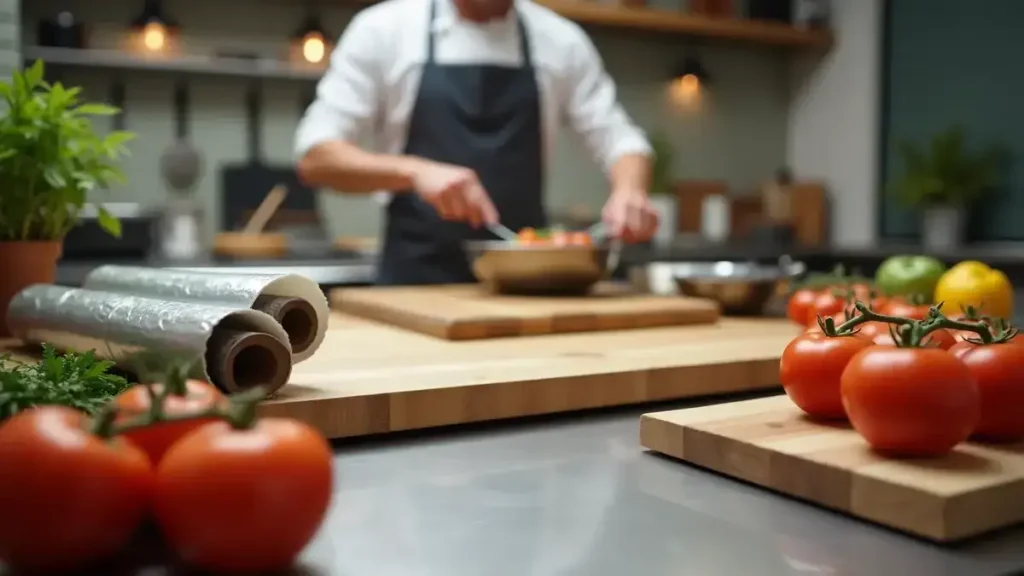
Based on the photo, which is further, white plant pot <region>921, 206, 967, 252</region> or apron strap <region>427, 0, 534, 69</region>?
white plant pot <region>921, 206, 967, 252</region>

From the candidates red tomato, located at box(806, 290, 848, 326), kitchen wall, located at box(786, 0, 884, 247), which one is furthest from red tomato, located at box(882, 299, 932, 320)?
kitchen wall, located at box(786, 0, 884, 247)

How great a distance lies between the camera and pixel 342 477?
2.74 ft

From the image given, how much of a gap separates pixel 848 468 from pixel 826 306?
778 mm

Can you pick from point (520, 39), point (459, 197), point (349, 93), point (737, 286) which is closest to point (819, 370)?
point (737, 286)

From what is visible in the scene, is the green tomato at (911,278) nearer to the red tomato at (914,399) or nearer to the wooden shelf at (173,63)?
the red tomato at (914,399)

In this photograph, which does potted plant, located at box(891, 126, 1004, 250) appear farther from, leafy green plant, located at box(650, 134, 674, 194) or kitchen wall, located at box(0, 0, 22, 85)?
kitchen wall, located at box(0, 0, 22, 85)

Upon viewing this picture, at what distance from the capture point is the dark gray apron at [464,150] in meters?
2.32

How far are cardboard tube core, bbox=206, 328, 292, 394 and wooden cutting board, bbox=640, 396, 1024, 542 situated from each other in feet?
1.11

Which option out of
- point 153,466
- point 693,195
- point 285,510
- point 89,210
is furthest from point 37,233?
point 693,195

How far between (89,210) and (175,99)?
57cm

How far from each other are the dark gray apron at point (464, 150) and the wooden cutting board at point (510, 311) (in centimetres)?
45

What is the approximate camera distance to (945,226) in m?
3.90

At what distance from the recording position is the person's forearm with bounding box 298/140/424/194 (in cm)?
205

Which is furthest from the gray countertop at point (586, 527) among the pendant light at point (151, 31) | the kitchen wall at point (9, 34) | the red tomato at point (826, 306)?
the pendant light at point (151, 31)
